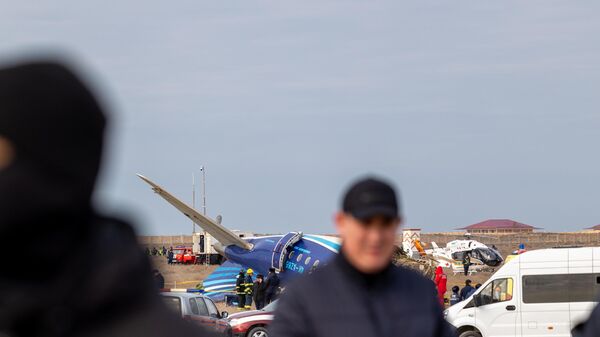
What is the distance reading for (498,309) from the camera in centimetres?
2886

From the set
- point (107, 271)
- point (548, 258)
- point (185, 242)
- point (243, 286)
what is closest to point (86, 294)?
point (107, 271)

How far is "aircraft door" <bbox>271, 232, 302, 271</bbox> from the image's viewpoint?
4206 cm

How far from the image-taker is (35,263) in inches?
70.8

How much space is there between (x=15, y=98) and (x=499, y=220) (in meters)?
158

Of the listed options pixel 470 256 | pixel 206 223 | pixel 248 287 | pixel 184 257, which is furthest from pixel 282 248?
pixel 184 257

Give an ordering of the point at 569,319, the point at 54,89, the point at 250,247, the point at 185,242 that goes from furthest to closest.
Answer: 1. the point at 185,242
2. the point at 250,247
3. the point at 569,319
4. the point at 54,89

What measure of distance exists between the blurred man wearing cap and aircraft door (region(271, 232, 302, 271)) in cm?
3717

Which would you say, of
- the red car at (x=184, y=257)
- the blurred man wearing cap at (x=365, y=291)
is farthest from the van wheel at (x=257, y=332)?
the red car at (x=184, y=257)

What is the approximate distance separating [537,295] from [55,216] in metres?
27.4

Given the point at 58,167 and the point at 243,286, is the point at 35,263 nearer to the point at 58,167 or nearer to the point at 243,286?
the point at 58,167

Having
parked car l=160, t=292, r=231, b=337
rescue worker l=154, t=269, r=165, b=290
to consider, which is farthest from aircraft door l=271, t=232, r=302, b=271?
rescue worker l=154, t=269, r=165, b=290

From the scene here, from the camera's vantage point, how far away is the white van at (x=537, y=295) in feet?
92.4

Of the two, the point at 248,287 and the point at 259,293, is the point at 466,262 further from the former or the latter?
the point at 259,293

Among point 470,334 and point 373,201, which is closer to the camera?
point 373,201
